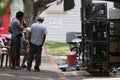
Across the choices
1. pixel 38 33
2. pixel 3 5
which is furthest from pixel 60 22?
pixel 3 5

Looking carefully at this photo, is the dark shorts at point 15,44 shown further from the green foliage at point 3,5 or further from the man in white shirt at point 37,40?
the green foliage at point 3,5

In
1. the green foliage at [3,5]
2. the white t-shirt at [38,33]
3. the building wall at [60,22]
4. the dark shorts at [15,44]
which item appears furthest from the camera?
the building wall at [60,22]

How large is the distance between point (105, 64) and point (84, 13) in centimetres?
204

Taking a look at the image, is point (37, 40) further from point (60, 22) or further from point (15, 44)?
point (60, 22)

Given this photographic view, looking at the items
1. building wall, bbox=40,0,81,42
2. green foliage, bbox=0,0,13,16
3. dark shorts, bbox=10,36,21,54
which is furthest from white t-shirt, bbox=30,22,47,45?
building wall, bbox=40,0,81,42

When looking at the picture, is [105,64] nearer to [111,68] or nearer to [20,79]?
[111,68]

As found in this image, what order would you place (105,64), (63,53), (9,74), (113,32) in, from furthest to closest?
(63,53) < (113,32) < (105,64) < (9,74)

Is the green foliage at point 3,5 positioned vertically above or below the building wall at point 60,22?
above

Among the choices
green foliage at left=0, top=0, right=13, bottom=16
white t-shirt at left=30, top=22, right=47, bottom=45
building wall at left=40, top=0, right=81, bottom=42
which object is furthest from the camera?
building wall at left=40, top=0, right=81, bottom=42

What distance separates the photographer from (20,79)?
11.2m

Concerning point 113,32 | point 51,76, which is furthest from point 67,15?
point 51,76

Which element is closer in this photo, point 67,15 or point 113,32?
point 113,32

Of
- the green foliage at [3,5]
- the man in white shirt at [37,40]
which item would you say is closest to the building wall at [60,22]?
the man in white shirt at [37,40]

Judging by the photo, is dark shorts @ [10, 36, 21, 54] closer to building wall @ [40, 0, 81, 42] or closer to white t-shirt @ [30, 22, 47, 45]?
white t-shirt @ [30, 22, 47, 45]
